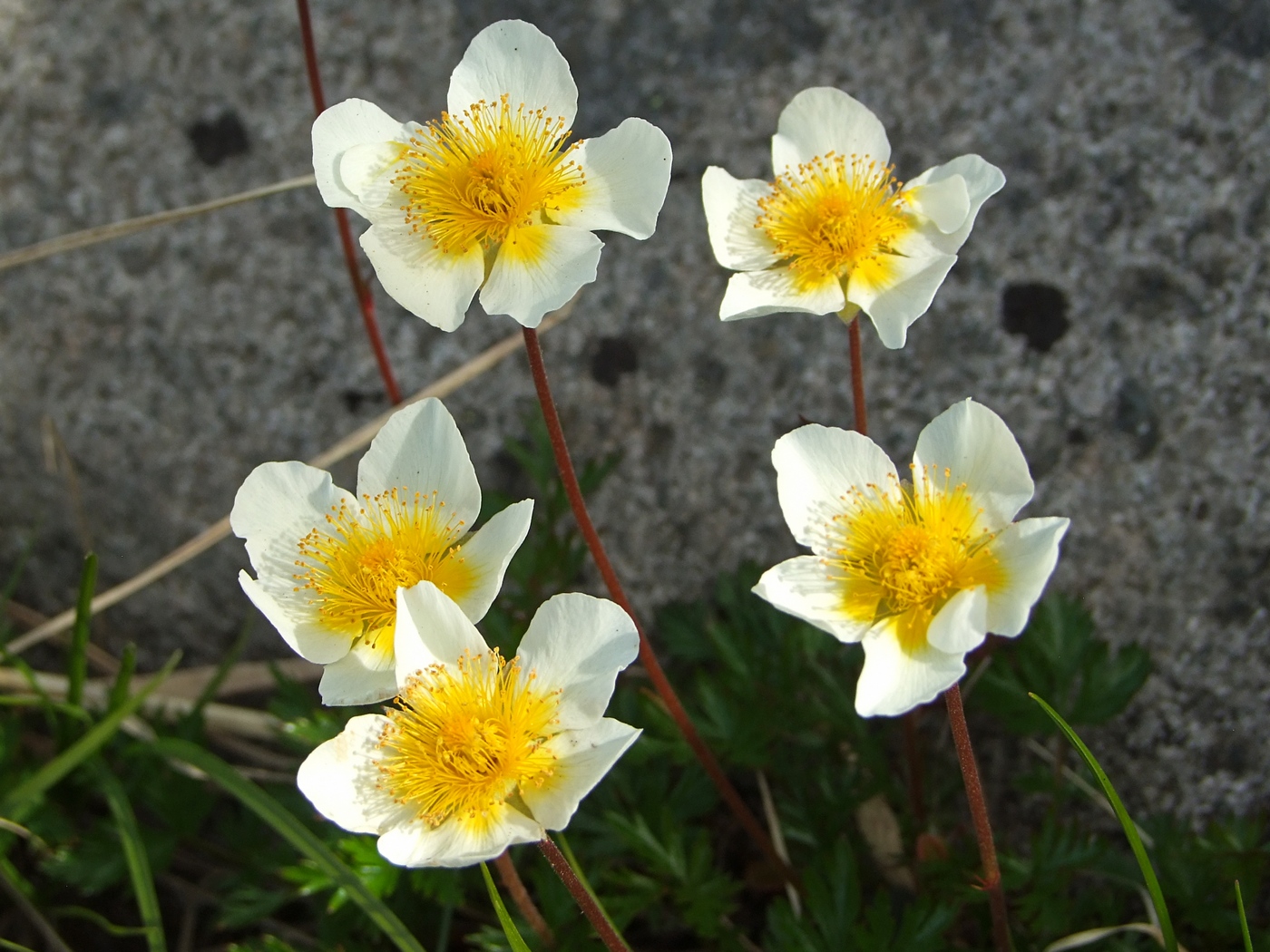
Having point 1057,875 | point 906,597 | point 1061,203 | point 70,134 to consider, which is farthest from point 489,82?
point 1057,875

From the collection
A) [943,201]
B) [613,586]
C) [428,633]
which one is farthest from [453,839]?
[943,201]

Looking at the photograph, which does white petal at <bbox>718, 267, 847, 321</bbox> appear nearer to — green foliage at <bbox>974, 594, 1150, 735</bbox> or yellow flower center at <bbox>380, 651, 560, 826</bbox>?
yellow flower center at <bbox>380, 651, 560, 826</bbox>

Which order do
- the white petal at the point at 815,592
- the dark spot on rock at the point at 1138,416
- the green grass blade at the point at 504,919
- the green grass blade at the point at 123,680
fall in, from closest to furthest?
the green grass blade at the point at 504,919 < the white petal at the point at 815,592 < the green grass blade at the point at 123,680 < the dark spot on rock at the point at 1138,416

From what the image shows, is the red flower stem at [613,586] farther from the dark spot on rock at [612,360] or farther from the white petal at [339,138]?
the dark spot on rock at [612,360]

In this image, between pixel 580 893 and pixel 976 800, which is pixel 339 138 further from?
pixel 976 800

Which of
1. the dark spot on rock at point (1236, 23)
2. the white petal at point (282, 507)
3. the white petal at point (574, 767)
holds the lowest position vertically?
the white petal at point (574, 767)

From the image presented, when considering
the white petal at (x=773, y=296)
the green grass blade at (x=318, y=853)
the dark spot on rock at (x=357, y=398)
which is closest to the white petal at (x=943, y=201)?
the white petal at (x=773, y=296)

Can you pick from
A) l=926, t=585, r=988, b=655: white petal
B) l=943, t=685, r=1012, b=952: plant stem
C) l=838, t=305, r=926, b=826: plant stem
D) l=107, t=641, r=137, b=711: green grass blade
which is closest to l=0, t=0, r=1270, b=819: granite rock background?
l=838, t=305, r=926, b=826: plant stem

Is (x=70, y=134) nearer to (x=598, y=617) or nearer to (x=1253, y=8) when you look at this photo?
(x=598, y=617)
